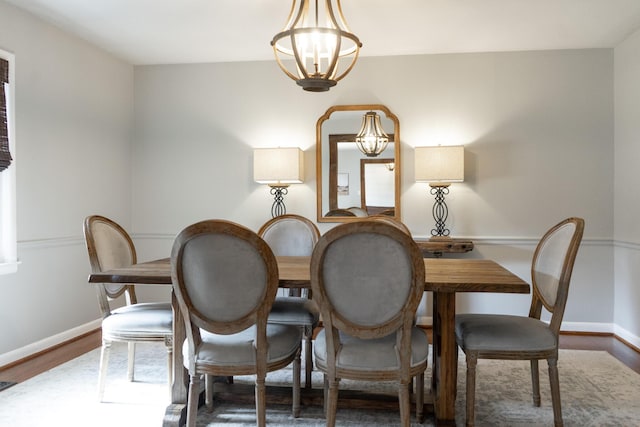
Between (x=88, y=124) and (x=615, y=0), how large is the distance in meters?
3.93

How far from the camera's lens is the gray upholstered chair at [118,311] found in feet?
7.72

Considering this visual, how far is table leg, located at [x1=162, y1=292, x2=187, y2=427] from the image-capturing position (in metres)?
2.16

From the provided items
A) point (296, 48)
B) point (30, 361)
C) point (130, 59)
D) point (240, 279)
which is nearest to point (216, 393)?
point (240, 279)

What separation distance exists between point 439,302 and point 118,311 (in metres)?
1.67

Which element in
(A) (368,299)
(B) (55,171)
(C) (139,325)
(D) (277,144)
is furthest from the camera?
(D) (277,144)

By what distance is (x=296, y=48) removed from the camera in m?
2.15

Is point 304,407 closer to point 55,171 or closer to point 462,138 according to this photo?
point 55,171

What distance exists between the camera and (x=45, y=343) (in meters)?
3.41

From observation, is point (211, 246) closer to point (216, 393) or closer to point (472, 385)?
point (216, 393)

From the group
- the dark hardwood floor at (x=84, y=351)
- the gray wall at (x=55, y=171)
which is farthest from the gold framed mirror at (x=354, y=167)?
the gray wall at (x=55, y=171)

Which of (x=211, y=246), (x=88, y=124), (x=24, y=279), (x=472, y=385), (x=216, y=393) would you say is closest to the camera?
(x=211, y=246)

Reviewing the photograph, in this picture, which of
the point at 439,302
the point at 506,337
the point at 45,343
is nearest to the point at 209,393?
the point at 439,302

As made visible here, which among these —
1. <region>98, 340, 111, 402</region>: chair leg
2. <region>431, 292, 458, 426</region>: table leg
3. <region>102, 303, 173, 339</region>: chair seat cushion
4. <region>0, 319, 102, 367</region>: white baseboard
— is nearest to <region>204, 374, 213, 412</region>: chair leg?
<region>102, 303, 173, 339</region>: chair seat cushion

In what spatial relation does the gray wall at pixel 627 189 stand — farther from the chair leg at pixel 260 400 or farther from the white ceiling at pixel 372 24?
the chair leg at pixel 260 400
